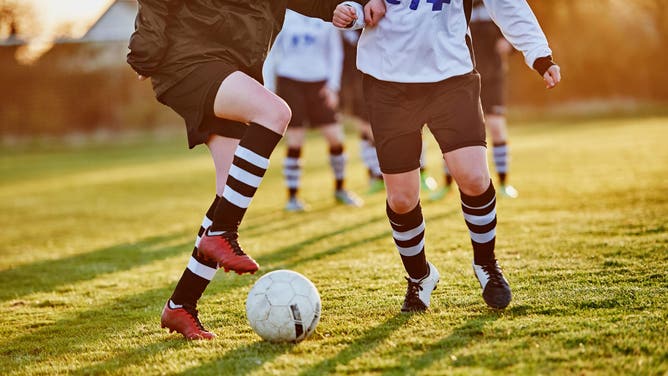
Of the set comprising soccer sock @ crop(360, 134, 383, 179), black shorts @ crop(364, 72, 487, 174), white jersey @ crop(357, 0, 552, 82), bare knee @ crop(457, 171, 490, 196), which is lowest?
soccer sock @ crop(360, 134, 383, 179)

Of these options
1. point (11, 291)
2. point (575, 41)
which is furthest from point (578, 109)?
point (11, 291)

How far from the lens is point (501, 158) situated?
855cm

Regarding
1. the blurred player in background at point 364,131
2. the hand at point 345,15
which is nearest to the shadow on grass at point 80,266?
the hand at point 345,15

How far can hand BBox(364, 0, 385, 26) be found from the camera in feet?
11.7

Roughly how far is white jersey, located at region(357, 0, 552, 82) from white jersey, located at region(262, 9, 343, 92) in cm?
488

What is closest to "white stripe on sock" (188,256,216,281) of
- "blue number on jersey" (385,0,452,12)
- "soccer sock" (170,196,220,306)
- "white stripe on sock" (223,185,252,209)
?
"soccer sock" (170,196,220,306)

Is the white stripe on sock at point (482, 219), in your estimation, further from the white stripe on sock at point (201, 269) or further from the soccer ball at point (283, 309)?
the white stripe on sock at point (201, 269)

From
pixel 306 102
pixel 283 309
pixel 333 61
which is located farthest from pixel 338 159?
pixel 283 309

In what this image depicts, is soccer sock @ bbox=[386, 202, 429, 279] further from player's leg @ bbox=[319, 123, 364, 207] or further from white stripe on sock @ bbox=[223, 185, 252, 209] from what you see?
player's leg @ bbox=[319, 123, 364, 207]

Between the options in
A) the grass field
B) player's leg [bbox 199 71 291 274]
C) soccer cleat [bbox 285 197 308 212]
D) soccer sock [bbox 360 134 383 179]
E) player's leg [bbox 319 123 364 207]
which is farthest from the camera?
soccer sock [bbox 360 134 383 179]

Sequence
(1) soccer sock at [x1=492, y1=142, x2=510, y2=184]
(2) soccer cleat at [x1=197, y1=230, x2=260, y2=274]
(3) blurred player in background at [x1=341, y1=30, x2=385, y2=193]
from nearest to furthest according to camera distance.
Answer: (2) soccer cleat at [x1=197, y1=230, x2=260, y2=274] < (1) soccer sock at [x1=492, y1=142, x2=510, y2=184] < (3) blurred player in background at [x1=341, y1=30, x2=385, y2=193]

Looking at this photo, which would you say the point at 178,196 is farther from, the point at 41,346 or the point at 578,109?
the point at 578,109

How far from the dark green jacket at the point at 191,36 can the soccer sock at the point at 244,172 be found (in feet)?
1.29

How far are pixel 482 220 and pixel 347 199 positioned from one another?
17.0 feet
